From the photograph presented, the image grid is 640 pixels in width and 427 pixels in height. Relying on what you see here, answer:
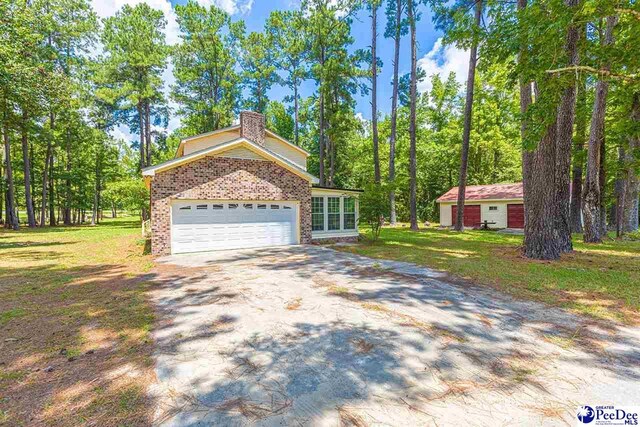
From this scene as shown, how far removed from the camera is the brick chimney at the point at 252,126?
1477 centimetres

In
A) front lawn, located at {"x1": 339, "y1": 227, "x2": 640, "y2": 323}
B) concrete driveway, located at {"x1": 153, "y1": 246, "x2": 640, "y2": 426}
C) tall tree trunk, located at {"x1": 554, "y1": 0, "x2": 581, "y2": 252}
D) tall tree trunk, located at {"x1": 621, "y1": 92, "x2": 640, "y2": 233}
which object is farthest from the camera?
tall tree trunk, located at {"x1": 621, "y1": 92, "x2": 640, "y2": 233}

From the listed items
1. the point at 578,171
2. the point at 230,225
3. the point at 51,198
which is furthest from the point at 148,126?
the point at 578,171

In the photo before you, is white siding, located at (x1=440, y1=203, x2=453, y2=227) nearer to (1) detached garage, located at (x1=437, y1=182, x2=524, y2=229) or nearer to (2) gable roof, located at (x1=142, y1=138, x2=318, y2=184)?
(1) detached garage, located at (x1=437, y1=182, x2=524, y2=229)

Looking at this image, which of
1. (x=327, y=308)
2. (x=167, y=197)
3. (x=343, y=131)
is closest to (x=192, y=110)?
(x=343, y=131)

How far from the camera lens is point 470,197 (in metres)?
23.1

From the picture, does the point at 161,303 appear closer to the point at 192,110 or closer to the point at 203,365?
the point at 203,365

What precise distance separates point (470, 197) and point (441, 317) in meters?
21.8

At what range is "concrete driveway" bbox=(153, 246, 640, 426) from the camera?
87.5 inches

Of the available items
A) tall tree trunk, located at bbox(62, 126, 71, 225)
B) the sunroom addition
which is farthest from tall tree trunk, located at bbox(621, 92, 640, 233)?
tall tree trunk, located at bbox(62, 126, 71, 225)

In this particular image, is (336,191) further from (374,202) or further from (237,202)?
(237,202)

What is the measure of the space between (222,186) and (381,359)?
882cm

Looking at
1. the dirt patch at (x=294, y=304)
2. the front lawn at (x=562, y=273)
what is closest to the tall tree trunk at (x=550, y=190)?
the front lawn at (x=562, y=273)

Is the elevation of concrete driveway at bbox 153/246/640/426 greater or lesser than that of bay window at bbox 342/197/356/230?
lesser

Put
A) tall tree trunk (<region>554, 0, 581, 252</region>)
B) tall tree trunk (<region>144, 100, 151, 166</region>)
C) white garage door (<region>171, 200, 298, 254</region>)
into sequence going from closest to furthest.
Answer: tall tree trunk (<region>554, 0, 581, 252</region>) < white garage door (<region>171, 200, 298, 254</region>) < tall tree trunk (<region>144, 100, 151, 166</region>)
